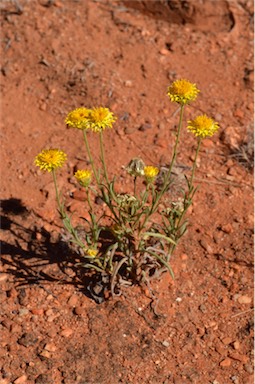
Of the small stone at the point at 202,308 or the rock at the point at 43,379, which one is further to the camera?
the small stone at the point at 202,308

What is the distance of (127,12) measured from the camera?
5.30 meters

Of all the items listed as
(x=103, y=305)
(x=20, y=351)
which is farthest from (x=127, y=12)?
(x=20, y=351)

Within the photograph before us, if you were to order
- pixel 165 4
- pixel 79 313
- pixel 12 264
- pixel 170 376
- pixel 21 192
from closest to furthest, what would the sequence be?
pixel 170 376 < pixel 79 313 < pixel 12 264 < pixel 21 192 < pixel 165 4

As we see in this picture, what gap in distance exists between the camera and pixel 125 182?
3949 millimetres

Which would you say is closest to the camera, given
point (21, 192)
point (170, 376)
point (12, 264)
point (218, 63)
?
point (170, 376)

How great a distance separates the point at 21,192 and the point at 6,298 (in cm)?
82

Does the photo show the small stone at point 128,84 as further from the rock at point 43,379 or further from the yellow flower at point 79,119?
the rock at point 43,379

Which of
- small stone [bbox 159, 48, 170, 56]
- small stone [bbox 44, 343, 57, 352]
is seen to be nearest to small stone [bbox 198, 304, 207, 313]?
small stone [bbox 44, 343, 57, 352]

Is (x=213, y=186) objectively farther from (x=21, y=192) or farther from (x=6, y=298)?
(x=6, y=298)

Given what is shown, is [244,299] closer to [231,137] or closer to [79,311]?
[79,311]

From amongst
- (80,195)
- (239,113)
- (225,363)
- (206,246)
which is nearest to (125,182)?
(80,195)

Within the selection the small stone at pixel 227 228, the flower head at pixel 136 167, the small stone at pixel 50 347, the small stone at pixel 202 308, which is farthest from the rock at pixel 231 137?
the small stone at pixel 50 347

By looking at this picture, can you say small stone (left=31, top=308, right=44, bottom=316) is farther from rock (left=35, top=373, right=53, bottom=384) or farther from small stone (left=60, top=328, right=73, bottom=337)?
rock (left=35, top=373, right=53, bottom=384)

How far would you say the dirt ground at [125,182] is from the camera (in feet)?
10.3
